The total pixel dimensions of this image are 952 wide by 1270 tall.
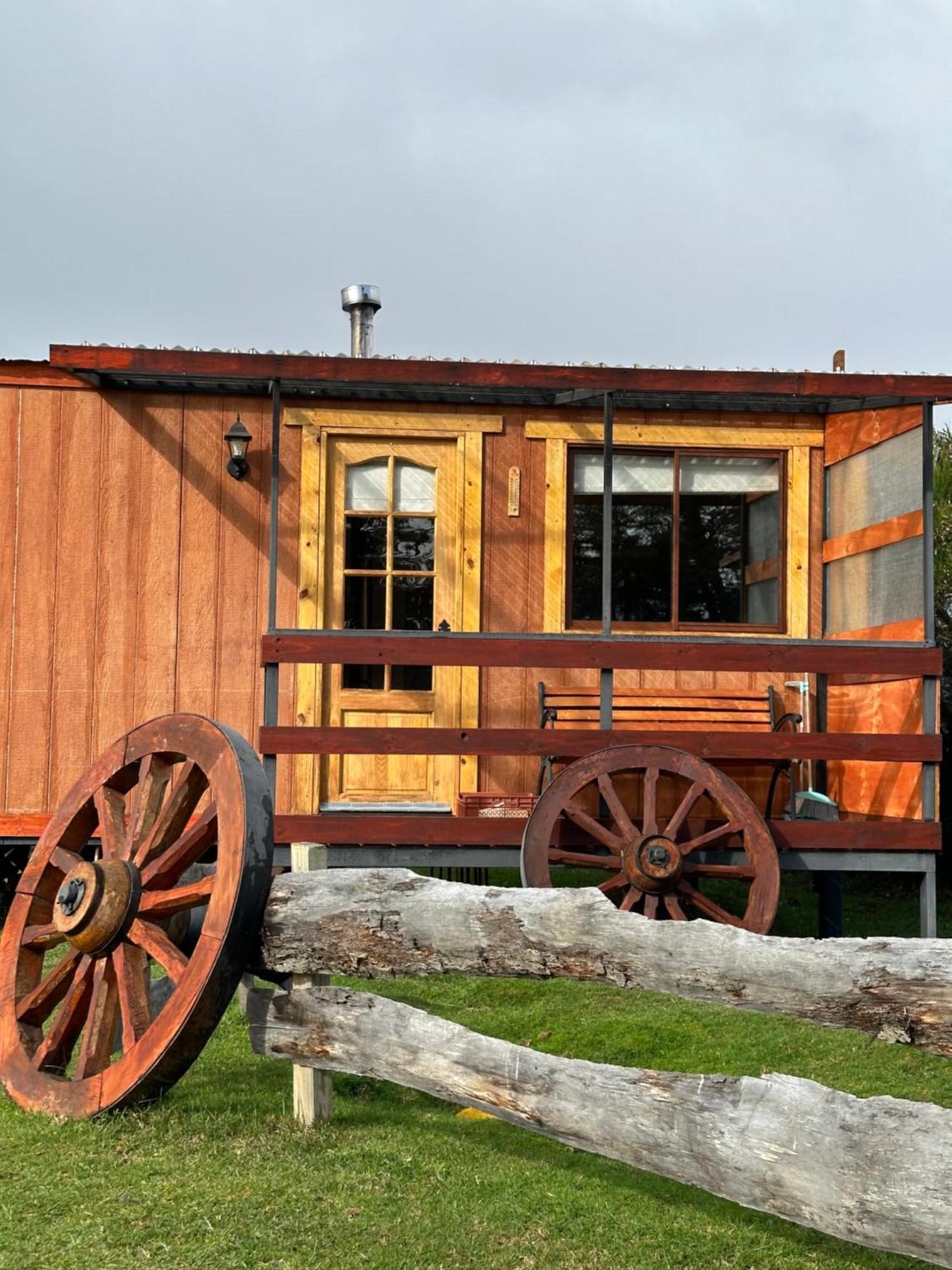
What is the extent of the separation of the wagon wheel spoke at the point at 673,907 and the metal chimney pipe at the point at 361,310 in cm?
457

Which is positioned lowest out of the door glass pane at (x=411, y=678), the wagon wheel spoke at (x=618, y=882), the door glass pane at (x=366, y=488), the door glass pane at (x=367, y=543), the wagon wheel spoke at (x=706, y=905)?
the wagon wheel spoke at (x=706, y=905)

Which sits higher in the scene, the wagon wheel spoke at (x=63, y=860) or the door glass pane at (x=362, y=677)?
the door glass pane at (x=362, y=677)

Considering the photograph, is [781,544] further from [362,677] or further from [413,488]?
[362,677]

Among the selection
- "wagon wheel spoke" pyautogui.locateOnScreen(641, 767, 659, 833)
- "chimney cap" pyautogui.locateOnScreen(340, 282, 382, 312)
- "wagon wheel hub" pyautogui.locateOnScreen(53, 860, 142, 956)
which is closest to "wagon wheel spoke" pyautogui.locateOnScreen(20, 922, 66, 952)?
"wagon wheel hub" pyautogui.locateOnScreen(53, 860, 142, 956)

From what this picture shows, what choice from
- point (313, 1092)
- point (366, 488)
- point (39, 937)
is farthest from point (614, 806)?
point (39, 937)

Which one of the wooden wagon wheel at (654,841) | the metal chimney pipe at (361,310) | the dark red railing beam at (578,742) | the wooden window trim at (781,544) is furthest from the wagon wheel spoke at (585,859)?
the metal chimney pipe at (361,310)

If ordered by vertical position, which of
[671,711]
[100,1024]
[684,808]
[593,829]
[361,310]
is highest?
[361,310]

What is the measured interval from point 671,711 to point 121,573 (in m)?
3.55

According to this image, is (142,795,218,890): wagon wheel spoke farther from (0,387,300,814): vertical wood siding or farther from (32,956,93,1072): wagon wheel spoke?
(0,387,300,814): vertical wood siding

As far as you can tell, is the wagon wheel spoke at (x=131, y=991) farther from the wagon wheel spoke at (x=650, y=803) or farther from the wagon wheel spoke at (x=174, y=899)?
the wagon wheel spoke at (x=650, y=803)

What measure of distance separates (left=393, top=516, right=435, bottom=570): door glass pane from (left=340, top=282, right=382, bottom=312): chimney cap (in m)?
2.00

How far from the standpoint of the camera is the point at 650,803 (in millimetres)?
7141

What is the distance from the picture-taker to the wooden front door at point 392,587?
8305 millimetres

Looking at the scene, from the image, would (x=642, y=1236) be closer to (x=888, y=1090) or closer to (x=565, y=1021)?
(x=888, y=1090)
